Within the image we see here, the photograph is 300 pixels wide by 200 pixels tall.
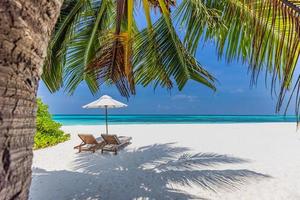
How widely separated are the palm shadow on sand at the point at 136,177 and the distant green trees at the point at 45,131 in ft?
9.71

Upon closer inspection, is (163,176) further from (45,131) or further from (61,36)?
(45,131)

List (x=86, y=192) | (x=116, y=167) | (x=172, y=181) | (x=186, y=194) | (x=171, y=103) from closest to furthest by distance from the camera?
(x=186, y=194) → (x=86, y=192) → (x=172, y=181) → (x=116, y=167) → (x=171, y=103)

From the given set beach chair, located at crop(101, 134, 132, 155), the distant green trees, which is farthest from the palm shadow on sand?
the distant green trees

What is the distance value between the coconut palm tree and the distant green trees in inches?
222

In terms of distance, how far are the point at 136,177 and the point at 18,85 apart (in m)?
5.50

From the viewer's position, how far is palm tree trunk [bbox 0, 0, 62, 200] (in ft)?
2.61

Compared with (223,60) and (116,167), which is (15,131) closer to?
(223,60)

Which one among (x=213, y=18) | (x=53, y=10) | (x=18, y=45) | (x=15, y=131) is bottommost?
(x=15, y=131)

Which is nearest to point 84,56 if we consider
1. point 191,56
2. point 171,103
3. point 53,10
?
point 191,56

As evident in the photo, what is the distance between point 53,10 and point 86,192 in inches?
184

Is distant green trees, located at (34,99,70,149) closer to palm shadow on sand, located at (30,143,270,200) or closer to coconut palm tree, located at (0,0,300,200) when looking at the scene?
palm shadow on sand, located at (30,143,270,200)

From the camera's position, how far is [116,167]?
701cm

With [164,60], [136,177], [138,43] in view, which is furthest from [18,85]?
[136,177]

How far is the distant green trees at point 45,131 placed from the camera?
10.4 metres
